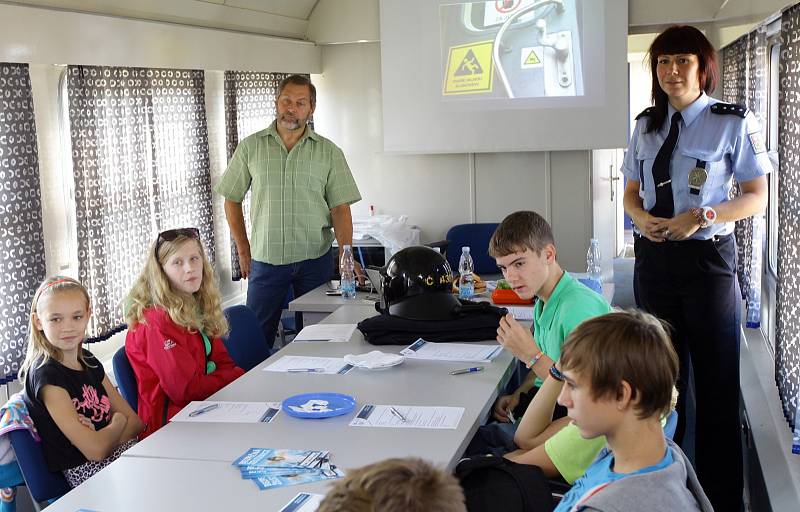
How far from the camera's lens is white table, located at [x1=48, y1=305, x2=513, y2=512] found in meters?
2.13

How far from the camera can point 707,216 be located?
3.22 meters

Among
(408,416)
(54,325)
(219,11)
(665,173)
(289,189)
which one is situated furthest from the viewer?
(219,11)

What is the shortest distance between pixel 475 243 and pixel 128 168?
2.40 metres

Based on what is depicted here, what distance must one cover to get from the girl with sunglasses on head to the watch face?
5.86ft

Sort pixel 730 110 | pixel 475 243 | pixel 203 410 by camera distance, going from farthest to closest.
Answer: pixel 475 243, pixel 730 110, pixel 203 410

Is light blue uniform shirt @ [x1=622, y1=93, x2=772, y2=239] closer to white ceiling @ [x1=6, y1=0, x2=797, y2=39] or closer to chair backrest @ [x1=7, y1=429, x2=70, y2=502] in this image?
white ceiling @ [x1=6, y1=0, x2=797, y2=39]

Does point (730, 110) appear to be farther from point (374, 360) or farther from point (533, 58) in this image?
point (533, 58)

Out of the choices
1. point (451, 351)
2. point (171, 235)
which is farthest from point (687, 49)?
point (171, 235)

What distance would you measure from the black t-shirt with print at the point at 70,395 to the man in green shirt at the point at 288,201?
1817 millimetres

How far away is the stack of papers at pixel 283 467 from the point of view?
86.4 inches

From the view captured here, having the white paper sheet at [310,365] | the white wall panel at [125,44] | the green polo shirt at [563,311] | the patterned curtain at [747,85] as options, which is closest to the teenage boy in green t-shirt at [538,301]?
the green polo shirt at [563,311]

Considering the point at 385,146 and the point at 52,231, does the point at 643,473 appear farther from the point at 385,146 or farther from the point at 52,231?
the point at 385,146

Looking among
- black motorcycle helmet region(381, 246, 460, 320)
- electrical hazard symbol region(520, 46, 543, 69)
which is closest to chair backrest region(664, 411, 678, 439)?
black motorcycle helmet region(381, 246, 460, 320)

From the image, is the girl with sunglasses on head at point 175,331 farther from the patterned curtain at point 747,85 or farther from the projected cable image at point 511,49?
the projected cable image at point 511,49
